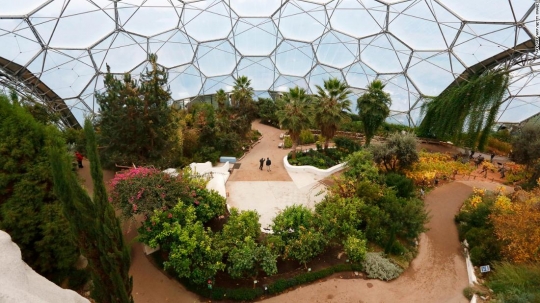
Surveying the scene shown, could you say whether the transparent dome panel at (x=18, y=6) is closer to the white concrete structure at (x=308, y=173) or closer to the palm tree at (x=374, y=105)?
the white concrete structure at (x=308, y=173)

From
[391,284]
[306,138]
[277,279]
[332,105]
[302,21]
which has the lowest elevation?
[277,279]

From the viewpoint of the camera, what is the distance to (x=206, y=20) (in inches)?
1125

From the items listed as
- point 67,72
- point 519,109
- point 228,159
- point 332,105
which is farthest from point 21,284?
point 519,109

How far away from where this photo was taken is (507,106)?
25859 millimetres

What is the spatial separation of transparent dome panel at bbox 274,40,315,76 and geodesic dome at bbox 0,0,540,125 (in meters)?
A: 0.11

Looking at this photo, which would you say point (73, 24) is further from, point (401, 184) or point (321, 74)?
point (401, 184)

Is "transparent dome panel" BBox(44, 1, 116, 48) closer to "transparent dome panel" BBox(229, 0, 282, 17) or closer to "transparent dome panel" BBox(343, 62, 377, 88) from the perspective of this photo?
"transparent dome panel" BBox(229, 0, 282, 17)

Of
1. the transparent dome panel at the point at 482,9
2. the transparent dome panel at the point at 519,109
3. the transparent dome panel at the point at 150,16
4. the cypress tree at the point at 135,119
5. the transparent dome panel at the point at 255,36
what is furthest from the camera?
the transparent dome panel at the point at 255,36

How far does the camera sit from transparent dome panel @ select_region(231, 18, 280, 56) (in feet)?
96.5

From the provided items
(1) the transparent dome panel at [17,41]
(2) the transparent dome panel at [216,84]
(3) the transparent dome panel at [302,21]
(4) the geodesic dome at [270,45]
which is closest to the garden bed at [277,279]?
(1) the transparent dome panel at [17,41]

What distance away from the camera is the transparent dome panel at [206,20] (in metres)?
27.9

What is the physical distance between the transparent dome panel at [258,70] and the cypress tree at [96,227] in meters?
26.9

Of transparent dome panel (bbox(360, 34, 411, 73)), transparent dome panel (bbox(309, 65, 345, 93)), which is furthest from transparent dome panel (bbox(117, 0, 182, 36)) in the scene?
transparent dome panel (bbox(360, 34, 411, 73))

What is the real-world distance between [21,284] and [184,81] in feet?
95.1
